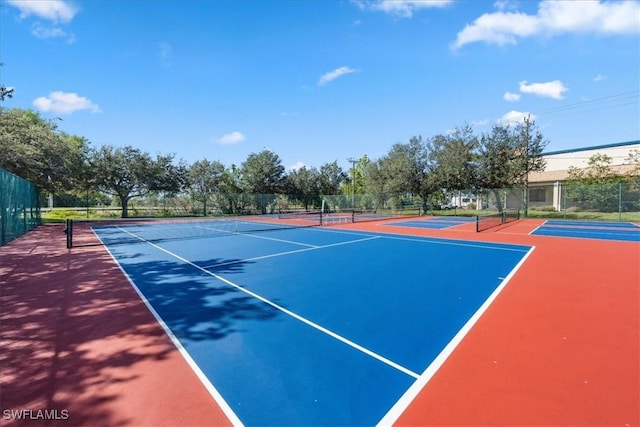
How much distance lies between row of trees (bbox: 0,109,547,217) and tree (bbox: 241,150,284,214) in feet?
11.2

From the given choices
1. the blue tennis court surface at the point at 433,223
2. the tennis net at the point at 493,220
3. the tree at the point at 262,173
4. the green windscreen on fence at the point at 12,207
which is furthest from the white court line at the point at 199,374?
the tree at the point at 262,173

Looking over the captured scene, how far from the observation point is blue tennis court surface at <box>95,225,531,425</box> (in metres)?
3.13

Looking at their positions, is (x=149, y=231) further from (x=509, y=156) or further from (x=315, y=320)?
(x=509, y=156)

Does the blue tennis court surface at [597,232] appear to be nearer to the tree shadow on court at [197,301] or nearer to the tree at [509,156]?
the tree at [509,156]

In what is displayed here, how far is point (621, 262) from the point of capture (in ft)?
31.0

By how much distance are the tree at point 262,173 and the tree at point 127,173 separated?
1094cm

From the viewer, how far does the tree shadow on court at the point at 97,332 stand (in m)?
3.07

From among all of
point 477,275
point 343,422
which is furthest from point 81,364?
point 477,275

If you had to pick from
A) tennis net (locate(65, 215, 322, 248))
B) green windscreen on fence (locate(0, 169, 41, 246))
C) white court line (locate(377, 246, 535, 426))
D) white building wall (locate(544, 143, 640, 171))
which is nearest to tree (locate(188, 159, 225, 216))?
tennis net (locate(65, 215, 322, 248))

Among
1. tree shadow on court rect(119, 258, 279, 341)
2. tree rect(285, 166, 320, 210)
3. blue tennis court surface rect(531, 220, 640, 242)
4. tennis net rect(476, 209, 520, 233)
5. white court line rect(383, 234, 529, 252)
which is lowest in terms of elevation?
tree shadow on court rect(119, 258, 279, 341)

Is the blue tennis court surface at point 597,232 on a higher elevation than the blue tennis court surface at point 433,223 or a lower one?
lower

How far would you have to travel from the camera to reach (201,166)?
3875 cm

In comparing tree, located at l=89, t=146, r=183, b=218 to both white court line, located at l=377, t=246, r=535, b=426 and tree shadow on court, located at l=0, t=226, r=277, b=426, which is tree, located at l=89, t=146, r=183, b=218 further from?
white court line, located at l=377, t=246, r=535, b=426

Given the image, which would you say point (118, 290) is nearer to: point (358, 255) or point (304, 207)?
point (358, 255)
